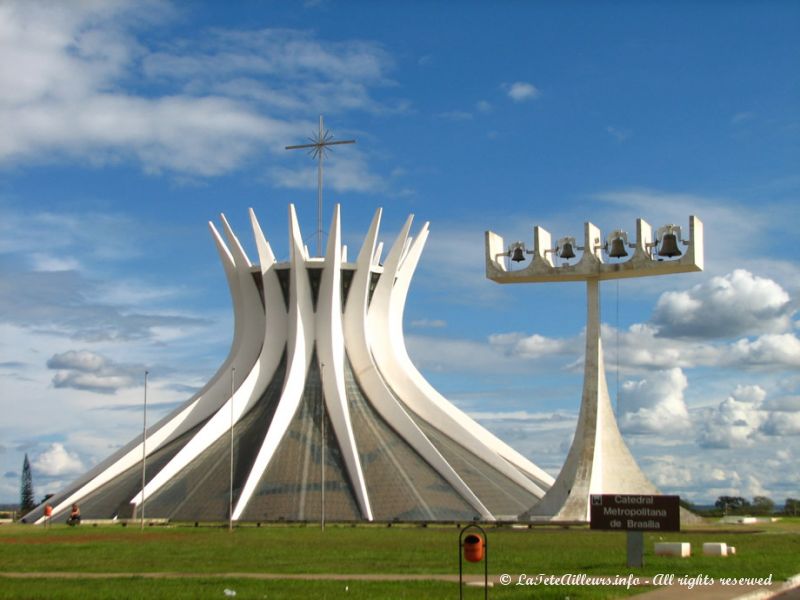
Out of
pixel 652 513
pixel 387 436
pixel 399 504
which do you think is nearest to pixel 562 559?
pixel 652 513

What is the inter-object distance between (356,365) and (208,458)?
9.14 meters

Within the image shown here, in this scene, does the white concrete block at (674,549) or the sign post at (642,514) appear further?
the white concrete block at (674,549)

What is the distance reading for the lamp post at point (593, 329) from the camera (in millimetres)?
42750

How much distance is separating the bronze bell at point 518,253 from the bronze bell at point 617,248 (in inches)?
128

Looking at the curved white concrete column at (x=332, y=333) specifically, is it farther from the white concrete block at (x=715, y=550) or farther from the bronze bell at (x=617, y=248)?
the white concrete block at (x=715, y=550)

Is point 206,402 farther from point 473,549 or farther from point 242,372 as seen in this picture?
point 473,549

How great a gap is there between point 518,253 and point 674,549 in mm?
18798

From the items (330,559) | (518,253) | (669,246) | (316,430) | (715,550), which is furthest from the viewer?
(316,430)

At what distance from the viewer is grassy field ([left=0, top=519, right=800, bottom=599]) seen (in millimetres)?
19938

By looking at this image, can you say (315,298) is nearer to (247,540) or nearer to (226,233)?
(226,233)

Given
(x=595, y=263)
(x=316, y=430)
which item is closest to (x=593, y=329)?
(x=595, y=263)

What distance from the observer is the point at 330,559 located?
26.8 m

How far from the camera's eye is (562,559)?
87.1ft

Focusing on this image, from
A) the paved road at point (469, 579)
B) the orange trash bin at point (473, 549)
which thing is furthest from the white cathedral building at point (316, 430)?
the orange trash bin at point (473, 549)
